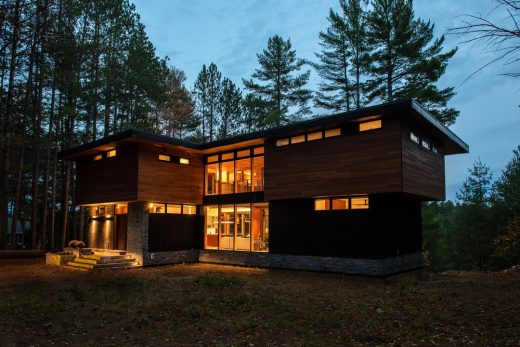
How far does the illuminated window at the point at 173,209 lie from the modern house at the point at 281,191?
5cm

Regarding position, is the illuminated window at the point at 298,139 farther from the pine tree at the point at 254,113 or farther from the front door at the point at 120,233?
the pine tree at the point at 254,113

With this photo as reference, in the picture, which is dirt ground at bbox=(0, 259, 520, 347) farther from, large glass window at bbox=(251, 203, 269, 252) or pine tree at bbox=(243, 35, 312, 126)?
pine tree at bbox=(243, 35, 312, 126)

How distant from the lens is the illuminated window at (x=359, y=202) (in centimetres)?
1472

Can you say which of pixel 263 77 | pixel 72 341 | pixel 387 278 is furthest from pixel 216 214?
pixel 263 77

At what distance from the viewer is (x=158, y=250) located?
18812 millimetres

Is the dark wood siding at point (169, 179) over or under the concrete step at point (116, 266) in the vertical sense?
over

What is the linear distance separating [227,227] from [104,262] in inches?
244

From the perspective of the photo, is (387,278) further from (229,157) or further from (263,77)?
(263,77)

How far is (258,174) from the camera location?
1864 centimetres

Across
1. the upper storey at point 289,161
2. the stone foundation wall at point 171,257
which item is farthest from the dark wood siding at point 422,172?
the stone foundation wall at point 171,257

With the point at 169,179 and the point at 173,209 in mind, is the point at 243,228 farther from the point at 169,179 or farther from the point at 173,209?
the point at 169,179

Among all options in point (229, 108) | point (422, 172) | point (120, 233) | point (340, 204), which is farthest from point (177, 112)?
point (422, 172)

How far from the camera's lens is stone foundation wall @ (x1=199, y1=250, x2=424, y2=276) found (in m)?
14.4

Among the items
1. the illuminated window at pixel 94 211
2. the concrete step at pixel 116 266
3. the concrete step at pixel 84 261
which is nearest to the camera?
the concrete step at pixel 116 266
